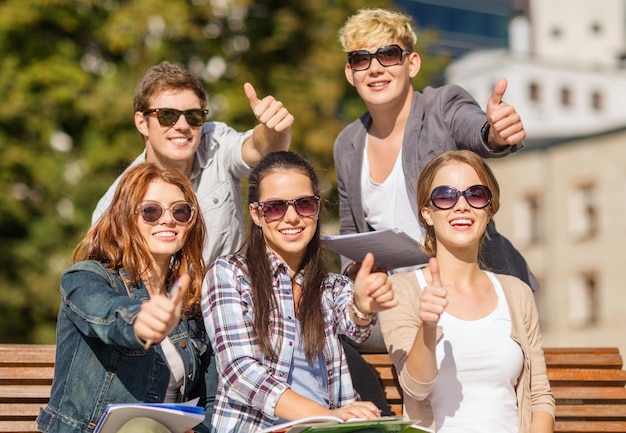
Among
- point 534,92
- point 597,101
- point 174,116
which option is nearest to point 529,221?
point 534,92

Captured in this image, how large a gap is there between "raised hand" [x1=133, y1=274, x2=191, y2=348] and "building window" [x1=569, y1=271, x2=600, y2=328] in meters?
34.2

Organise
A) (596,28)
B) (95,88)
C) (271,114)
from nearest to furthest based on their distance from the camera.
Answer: (271,114)
(95,88)
(596,28)

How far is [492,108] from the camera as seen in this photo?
5051mm

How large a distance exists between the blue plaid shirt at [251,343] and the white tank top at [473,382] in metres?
0.32

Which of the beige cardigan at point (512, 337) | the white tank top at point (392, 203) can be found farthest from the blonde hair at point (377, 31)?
the beige cardigan at point (512, 337)

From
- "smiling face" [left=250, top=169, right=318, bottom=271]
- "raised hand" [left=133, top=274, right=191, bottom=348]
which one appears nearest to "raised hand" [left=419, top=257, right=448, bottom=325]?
"smiling face" [left=250, top=169, right=318, bottom=271]

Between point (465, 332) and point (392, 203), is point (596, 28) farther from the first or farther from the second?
point (465, 332)

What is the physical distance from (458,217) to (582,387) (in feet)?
5.40

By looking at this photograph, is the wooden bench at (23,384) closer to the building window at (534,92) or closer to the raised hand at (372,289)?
the raised hand at (372,289)

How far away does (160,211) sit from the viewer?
15.9 feet

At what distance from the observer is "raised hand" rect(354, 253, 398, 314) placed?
4.34 meters

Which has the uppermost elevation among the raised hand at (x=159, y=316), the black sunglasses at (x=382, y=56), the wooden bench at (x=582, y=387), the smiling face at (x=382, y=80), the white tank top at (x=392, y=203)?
the black sunglasses at (x=382, y=56)

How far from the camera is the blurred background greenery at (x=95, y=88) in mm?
17312

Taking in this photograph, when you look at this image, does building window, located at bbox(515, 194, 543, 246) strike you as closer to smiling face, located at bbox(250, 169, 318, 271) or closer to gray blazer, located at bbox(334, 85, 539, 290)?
gray blazer, located at bbox(334, 85, 539, 290)
